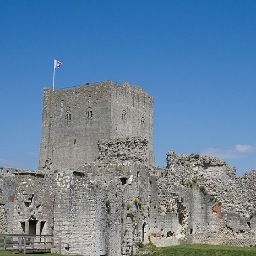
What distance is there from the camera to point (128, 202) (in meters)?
32.1

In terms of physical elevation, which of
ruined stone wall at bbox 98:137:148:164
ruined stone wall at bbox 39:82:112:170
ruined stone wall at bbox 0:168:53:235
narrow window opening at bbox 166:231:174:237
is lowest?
narrow window opening at bbox 166:231:174:237

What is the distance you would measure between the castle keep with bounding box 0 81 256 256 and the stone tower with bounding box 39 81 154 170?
29642mm

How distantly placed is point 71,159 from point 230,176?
36238mm

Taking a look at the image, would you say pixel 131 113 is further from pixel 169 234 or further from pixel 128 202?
pixel 128 202

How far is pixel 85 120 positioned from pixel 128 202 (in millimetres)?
42204

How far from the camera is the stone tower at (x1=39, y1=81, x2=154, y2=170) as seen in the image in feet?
238

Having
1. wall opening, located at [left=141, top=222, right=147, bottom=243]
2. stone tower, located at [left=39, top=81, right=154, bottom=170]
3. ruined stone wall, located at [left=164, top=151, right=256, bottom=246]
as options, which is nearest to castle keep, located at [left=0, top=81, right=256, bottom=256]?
ruined stone wall, located at [left=164, top=151, right=256, bottom=246]

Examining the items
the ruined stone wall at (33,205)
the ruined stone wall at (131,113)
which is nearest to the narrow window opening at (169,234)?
the ruined stone wall at (33,205)

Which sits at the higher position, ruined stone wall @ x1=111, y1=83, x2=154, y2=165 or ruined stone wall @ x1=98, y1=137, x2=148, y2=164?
ruined stone wall @ x1=111, y1=83, x2=154, y2=165

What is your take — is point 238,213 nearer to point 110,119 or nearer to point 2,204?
point 2,204

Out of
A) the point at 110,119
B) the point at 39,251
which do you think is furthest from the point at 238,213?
the point at 110,119

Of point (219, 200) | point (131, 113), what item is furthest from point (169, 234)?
point (131, 113)

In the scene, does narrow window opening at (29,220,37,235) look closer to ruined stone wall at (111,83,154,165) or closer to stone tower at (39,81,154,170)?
stone tower at (39,81,154,170)

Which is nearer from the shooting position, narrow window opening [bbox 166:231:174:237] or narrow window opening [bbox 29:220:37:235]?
narrow window opening [bbox 29:220:37:235]
